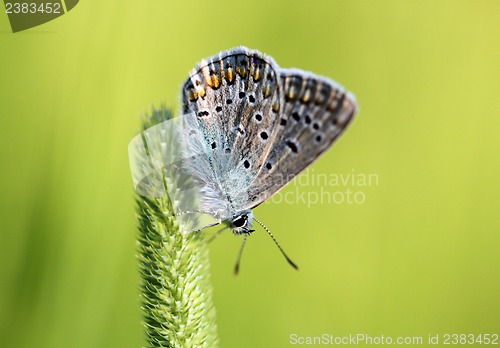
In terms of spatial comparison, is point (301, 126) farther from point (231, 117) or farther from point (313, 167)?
point (313, 167)

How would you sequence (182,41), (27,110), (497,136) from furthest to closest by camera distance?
(497,136)
(182,41)
(27,110)

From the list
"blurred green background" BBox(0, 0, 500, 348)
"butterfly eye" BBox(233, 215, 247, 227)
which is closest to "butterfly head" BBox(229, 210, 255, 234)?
"butterfly eye" BBox(233, 215, 247, 227)

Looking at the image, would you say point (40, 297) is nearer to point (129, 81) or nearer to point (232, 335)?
point (232, 335)

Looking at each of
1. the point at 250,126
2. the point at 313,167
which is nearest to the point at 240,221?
the point at 250,126

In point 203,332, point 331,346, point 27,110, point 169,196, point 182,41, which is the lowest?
point 331,346

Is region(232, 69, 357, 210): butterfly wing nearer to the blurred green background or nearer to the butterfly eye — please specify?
the butterfly eye

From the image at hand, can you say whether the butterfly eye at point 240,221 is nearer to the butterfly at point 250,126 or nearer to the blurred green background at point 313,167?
the butterfly at point 250,126

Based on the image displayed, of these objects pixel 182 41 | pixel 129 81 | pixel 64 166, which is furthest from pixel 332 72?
pixel 64 166

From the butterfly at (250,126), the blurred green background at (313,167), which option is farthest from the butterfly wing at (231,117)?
the blurred green background at (313,167)
